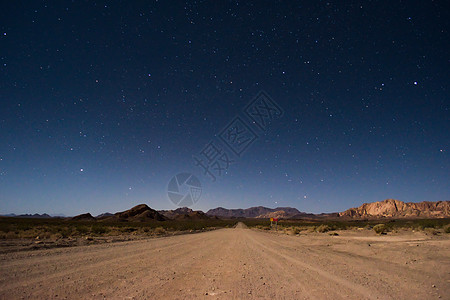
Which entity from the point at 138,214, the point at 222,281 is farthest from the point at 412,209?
the point at 222,281

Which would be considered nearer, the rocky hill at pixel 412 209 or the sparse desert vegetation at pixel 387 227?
the sparse desert vegetation at pixel 387 227

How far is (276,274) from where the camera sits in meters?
6.34

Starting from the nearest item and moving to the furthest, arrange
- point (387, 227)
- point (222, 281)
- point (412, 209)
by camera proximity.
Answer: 1. point (222, 281)
2. point (387, 227)
3. point (412, 209)

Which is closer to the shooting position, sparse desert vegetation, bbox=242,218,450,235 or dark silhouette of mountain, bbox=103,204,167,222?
sparse desert vegetation, bbox=242,218,450,235

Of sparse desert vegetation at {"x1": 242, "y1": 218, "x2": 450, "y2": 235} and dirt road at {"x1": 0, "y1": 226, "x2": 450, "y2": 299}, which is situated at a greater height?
dirt road at {"x1": 0, "y1": 226, "x2": 450, "y2": 299}

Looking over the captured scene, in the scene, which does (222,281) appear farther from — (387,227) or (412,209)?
(412,209)

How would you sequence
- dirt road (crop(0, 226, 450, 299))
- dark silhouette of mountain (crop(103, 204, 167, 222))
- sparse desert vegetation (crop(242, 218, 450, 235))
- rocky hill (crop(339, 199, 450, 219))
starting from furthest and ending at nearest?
rocky hill (crop(339, 199, 450, 219)), dark silhouette of mountain (crop(103, 204, 167, 222)), sparse desert vegetation (crop(242, 218, 450, 235)), dirt road (crop(0, 226, 450, 299))

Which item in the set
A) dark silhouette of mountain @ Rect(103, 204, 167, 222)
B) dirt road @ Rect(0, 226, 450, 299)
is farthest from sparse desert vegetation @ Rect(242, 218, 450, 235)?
dark silhouette of mountain @ Rect(103, 204, 167, 222)

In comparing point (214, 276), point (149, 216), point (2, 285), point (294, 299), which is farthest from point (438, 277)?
point (149, 216)

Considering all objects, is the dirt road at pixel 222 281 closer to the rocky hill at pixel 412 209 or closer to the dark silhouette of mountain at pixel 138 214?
the dark silhouette of mountain at pixel 138 214

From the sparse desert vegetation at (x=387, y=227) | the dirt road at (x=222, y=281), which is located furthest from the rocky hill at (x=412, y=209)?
the dirt road at (x=222, y=281)

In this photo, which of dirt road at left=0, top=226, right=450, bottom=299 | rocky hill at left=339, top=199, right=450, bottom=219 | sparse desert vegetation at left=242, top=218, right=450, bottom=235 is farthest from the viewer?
rocky hill at left=339, top=199, right=450, bottom=219

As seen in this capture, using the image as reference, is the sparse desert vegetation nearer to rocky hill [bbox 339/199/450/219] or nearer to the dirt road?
the dirt road

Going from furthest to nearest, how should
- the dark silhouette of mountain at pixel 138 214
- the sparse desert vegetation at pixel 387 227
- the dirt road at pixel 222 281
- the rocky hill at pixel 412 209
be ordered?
the rocky hill at pixel 412 209 → the dark silhouette of mountain at pixel 138 214 → the sparse desert vegetation at pixel 387 227 → the dirt road at pixel 222 281
